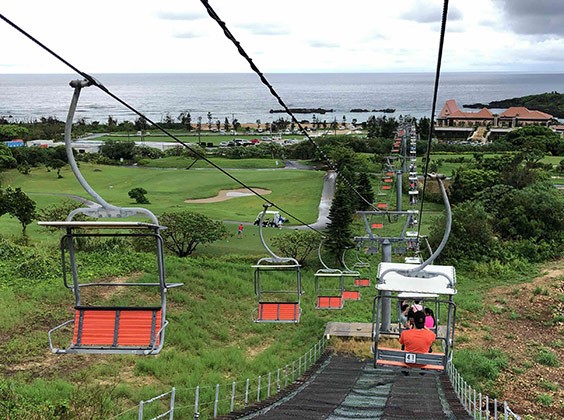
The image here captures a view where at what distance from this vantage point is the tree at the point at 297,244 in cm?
2544

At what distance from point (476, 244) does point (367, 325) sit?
448 inches

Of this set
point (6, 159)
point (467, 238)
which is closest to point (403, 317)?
point (467, 238)

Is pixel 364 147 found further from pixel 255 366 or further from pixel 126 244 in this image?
pixel 255 366

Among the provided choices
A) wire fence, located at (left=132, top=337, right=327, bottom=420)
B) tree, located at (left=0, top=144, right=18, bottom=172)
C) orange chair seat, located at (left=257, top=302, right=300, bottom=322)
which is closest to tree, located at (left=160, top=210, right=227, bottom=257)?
wire fence, located at (left=132, top=337, right=327, bottom=420)

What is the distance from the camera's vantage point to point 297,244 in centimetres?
2553

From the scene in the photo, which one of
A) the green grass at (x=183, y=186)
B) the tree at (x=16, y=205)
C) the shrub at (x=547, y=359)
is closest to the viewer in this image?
the shrub at (x=547, y=359)

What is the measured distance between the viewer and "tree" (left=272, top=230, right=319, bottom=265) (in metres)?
25.4

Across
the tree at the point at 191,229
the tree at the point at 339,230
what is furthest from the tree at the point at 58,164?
the tree at the point at 339,230

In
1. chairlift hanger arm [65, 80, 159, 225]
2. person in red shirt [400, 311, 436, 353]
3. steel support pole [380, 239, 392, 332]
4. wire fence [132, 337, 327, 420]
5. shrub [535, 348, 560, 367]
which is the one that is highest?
chairlift hanger arm [65, 80, 159, 225]

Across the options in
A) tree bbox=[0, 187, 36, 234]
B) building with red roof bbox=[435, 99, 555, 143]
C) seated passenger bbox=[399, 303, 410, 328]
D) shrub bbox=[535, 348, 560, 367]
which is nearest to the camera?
seated passenger bbox=[399, 303, 410, 328]

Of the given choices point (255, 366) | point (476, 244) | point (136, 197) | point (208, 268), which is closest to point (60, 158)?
point (136, 197)

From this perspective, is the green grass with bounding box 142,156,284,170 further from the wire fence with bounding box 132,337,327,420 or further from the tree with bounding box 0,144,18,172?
the wire fence with bounding box 132,337,327,420

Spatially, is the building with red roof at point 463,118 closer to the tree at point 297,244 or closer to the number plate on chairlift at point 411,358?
the tree at point 297,244

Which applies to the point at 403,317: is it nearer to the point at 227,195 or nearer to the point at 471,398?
the point at 471,398
